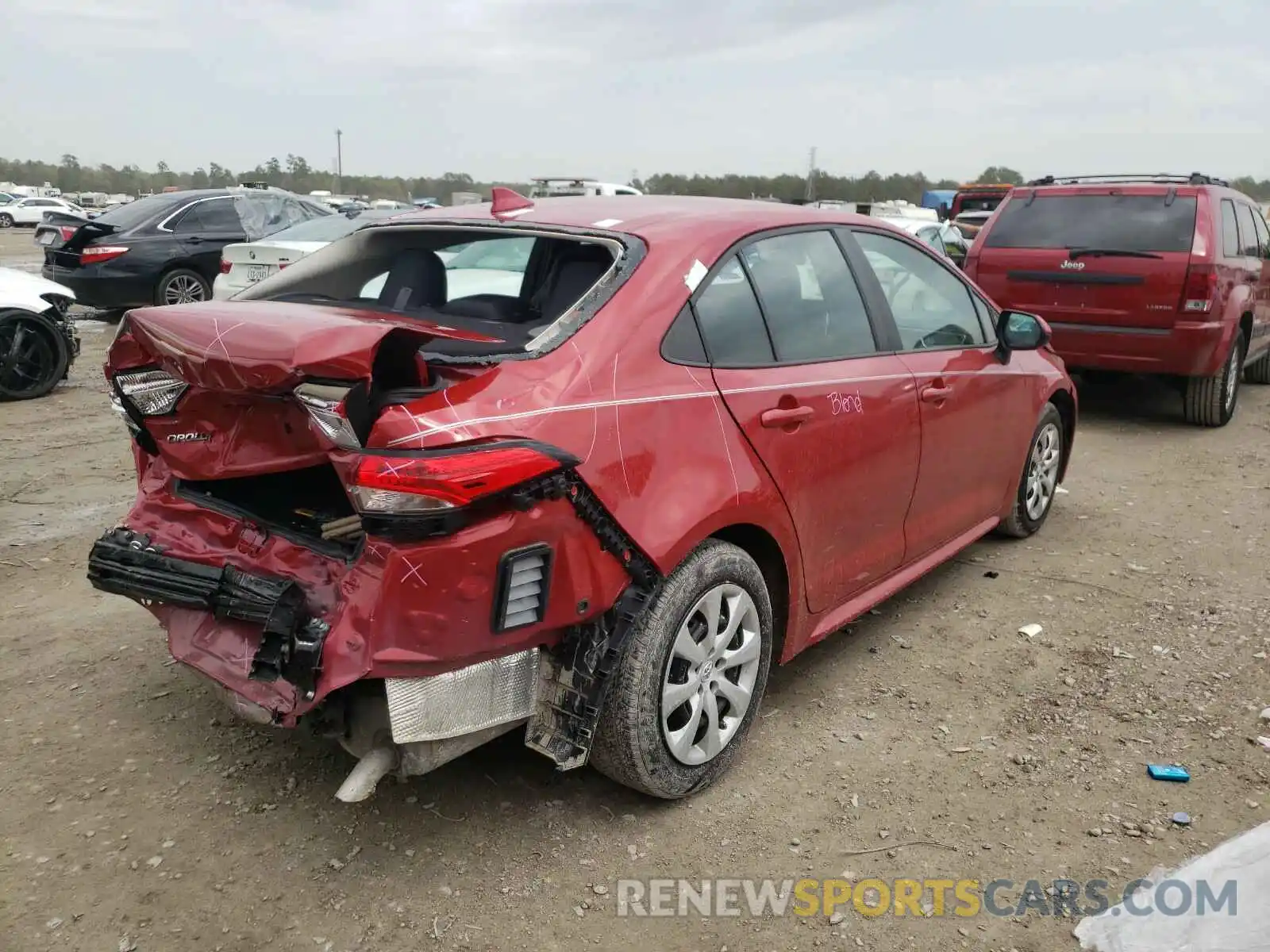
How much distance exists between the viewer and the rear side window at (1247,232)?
807 centimetres

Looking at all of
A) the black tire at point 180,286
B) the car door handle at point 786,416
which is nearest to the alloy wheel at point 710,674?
the car door handle at point 786,416

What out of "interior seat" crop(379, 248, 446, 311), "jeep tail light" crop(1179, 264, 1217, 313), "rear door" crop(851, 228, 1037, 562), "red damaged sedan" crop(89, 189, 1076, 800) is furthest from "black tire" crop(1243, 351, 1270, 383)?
"interior seat" crop(379, 248, 446, 311)

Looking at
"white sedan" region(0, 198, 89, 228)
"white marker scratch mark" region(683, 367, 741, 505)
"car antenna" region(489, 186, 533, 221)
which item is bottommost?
"white marker scratch mark" region(683, 367, 741, 505)

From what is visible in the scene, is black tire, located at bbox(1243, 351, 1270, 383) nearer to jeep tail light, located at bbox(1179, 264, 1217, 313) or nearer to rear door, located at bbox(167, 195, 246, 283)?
jeep tail light, located at bbox(1179, 264, 1217, 313)

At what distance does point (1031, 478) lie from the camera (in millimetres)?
5039

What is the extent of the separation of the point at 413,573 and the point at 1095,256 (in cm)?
670

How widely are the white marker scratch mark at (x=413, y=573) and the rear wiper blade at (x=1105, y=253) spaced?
21.9 feet

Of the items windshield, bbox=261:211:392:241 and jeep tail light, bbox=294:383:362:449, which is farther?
windshield, bbox=261:211:392:241

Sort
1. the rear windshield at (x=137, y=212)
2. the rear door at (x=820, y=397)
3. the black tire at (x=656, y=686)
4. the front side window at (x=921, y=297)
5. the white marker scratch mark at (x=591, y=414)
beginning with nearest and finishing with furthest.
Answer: the white marker scratch mark at (x=591, y=414), the black tire at (x=656, y=686), the rear door at (x=820, y=397), the front side window at (x=921, y=297), the rear windshield at (x=137, y=212)

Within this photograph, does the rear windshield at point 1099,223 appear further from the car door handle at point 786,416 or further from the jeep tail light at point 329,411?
the jeep tail light at point 329,411

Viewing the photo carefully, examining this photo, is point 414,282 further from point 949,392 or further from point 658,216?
point 949,392

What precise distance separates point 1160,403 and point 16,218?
50385 millimetres

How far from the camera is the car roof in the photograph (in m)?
3.00

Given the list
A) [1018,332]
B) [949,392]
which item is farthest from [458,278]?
[1018,332]
